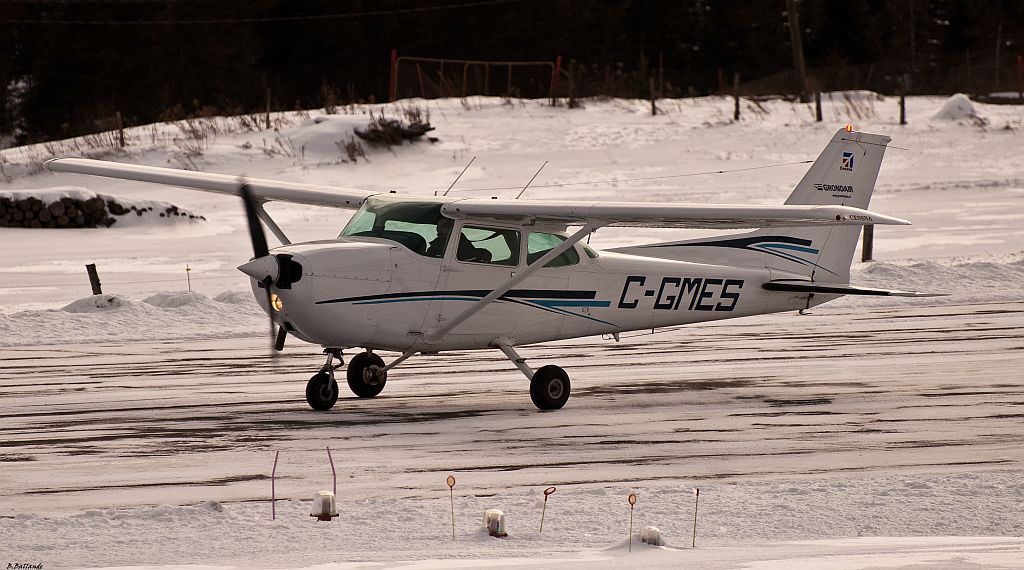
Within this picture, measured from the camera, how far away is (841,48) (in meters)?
73.4

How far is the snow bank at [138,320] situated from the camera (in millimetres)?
19016

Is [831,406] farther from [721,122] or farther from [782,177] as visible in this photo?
[721,122]

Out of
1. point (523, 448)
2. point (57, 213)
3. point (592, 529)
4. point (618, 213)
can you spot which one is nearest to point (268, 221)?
point (618, 213)

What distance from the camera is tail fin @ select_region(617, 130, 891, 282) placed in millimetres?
15016

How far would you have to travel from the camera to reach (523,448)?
1084cm

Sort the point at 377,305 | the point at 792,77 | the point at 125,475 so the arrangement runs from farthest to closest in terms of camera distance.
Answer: the point at 792,77 < the point at 377,305 < the point at 125,475

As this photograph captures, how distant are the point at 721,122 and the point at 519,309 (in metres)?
32.1

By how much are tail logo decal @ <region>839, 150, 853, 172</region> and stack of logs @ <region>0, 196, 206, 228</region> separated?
2015 cm

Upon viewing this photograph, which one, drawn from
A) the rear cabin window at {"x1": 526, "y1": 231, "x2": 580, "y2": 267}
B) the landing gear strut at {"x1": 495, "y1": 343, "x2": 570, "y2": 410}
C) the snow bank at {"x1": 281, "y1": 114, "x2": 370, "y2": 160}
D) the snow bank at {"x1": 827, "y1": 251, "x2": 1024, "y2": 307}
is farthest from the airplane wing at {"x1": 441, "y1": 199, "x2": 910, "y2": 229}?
the snow bank at {"x1": 281, "y1": 114, "x2": 370, "y2": 160}

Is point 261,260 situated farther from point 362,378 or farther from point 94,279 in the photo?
point 94,279

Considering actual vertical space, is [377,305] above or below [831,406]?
above

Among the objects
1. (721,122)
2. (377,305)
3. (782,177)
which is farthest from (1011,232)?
(377,305)

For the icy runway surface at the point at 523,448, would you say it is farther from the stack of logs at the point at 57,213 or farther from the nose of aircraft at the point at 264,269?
the stack of logs at the point at 57,213

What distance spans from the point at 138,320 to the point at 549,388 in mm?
9074
